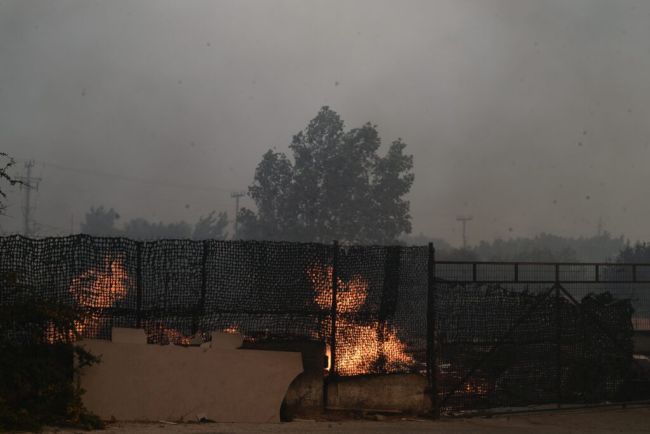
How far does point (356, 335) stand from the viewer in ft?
37.2

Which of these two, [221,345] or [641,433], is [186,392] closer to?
[221,345]

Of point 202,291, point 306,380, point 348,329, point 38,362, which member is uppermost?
point 202,291

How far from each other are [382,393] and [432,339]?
1181 mm

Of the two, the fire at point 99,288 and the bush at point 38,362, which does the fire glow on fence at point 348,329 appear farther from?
the bush at point 38,362

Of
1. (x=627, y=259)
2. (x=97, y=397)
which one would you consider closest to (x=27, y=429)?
(x=97, y=397)

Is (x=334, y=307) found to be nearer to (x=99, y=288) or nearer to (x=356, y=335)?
(x=356, y=335)

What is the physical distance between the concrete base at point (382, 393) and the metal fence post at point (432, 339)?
4.7 inches

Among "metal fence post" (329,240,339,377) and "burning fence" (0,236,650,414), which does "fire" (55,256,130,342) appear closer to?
"burning fence" (0,236,650,414)

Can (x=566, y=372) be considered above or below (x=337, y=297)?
below

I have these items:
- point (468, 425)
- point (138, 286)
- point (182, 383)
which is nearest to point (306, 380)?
point (182, 383)

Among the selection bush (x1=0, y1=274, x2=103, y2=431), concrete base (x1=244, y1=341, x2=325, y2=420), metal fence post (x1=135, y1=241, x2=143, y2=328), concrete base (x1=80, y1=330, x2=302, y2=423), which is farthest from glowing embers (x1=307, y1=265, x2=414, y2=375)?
bush (x1=0, y1=274, x2=103, y2=431)

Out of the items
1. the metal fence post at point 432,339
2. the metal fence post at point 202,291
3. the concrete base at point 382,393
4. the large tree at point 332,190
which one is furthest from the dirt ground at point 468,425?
the large tree at point 332,190

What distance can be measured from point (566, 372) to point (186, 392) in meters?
6.68

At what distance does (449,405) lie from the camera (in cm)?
1173
